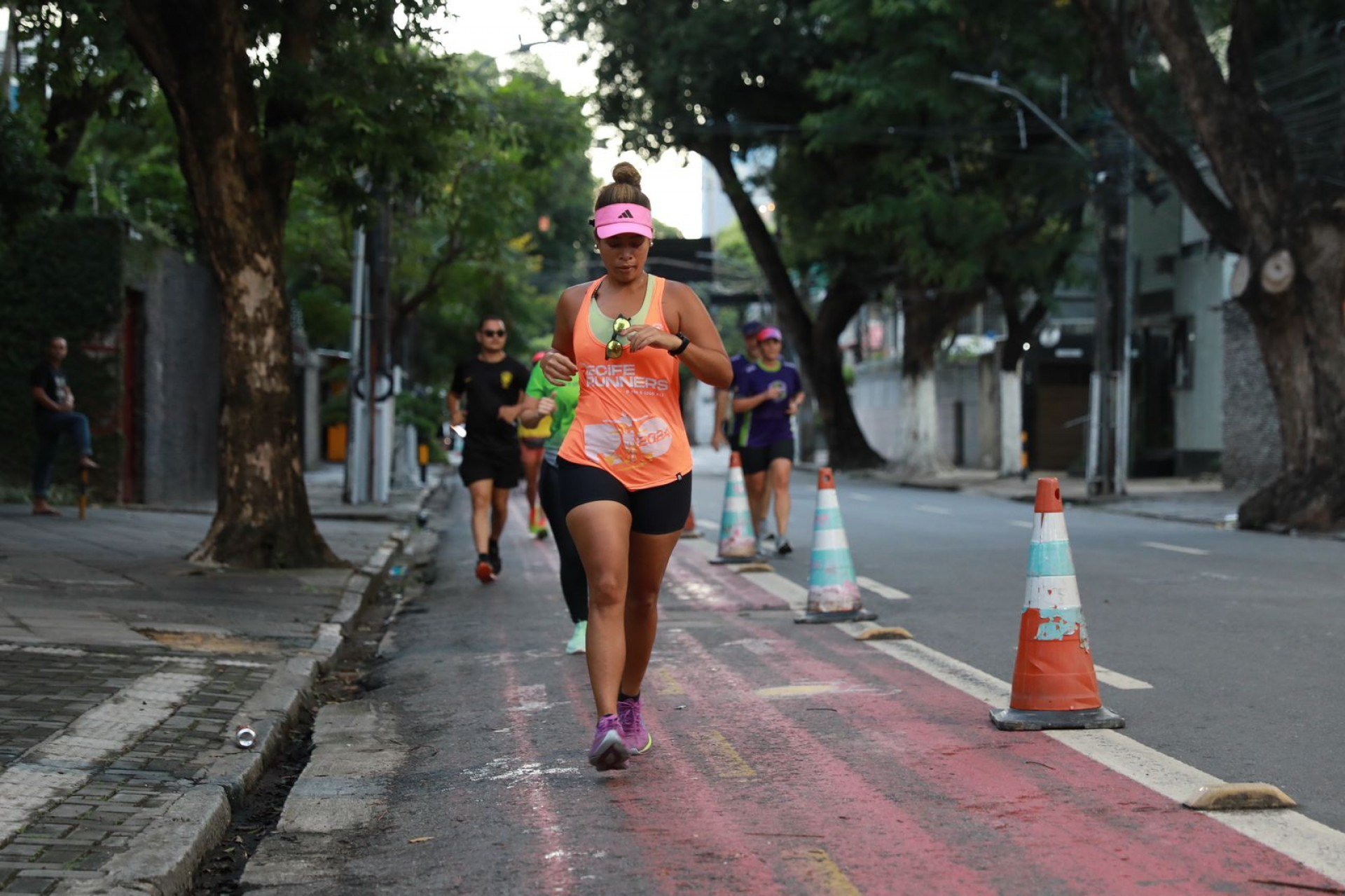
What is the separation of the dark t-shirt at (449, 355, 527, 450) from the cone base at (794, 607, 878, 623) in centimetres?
317

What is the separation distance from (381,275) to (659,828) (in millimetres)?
18256

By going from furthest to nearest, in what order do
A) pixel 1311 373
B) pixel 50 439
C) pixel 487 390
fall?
pixel 1311 373, pixel 50 439, pixel 487 390

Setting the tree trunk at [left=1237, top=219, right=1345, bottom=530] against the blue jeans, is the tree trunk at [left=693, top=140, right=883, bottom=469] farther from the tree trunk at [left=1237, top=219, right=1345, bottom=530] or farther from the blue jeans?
the blue jeans

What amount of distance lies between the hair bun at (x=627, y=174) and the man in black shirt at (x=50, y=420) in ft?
37.6

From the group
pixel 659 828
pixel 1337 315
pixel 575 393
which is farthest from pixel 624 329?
pixel 1337 315

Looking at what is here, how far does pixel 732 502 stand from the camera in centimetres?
1301

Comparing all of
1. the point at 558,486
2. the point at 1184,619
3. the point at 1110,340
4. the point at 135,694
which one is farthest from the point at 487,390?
the point at 1110,340

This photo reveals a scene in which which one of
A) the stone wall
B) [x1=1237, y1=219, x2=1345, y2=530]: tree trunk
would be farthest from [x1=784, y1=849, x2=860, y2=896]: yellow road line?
the stone wall

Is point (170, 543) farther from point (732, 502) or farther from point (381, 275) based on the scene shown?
point (381, 275)

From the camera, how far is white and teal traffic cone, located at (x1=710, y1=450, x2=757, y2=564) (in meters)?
13.0

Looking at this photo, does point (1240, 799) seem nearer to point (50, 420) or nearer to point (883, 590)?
point (883, 590)

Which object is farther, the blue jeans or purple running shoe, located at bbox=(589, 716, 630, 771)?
the blue jeans

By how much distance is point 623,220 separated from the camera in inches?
213

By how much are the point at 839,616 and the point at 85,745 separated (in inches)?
183
